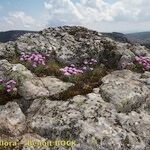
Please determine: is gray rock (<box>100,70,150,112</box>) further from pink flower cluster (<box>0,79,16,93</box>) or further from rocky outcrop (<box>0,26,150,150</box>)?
pink flower cluster (<box>0,79,16,93</box>)

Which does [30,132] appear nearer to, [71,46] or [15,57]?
[15,57]

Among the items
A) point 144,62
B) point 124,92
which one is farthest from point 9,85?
point 144,62

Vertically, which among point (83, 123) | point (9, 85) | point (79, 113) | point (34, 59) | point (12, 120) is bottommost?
point (12, 120)

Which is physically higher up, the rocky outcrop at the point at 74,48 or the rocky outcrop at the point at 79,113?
the rocky outcrop at the point at 74,48

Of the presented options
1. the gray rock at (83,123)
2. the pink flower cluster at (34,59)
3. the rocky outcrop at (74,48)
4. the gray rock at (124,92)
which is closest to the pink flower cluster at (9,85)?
the gray rock at (83,123)

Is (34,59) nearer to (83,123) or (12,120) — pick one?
(12,120)

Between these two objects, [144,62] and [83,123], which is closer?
[83,123]

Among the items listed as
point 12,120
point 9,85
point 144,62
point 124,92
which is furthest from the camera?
point 144,62

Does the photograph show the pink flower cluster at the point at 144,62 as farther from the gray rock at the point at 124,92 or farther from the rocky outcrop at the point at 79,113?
the gray rock at the point at 124,92

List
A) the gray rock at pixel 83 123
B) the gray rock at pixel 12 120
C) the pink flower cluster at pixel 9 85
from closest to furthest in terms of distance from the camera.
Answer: the gray rock at pixel 83 123 → the gray rock at pixel 12 120 → the pink flower cluster at pixel 9 85

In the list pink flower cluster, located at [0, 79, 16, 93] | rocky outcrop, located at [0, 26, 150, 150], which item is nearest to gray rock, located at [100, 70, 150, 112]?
rocky outcrop, located at [0, 26, 150, 150]

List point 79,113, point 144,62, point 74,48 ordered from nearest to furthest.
Result: point 79,113 → point 144,62 → point 74,48

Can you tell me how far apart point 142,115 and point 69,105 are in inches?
117

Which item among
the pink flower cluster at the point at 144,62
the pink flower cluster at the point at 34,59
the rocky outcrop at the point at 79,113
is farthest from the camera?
the pink flower cluster at the point at 144,62
